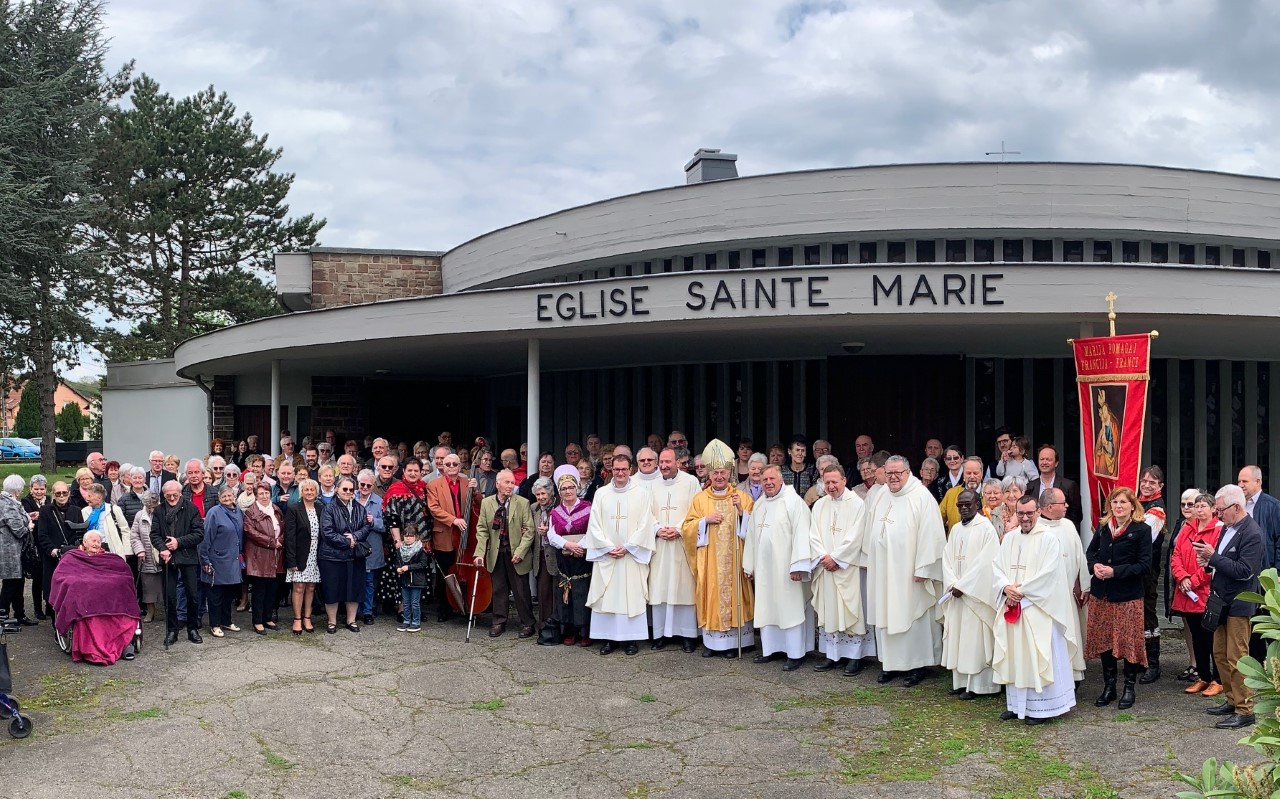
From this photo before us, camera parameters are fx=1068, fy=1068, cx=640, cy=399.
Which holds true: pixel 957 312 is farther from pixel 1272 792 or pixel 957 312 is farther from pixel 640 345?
pixel 1272 792

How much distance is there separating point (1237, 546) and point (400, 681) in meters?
6.17

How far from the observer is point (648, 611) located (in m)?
10.2

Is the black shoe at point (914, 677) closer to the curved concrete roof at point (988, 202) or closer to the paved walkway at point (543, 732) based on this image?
the paved walkway at point (543, 732)

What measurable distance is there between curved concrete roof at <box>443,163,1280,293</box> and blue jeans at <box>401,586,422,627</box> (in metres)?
7.26

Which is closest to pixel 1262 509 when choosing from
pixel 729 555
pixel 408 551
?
pixel 729 555

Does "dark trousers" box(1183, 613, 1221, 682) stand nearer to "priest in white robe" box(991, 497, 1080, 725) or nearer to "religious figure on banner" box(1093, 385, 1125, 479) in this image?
"priest in white robe" box(991, 497, 1080, 725)

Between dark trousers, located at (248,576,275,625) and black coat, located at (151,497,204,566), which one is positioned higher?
black coat, located at (151,497,204,566)

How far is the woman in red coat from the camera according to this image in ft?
32.2

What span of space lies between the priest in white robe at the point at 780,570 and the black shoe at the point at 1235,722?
10.3 ft

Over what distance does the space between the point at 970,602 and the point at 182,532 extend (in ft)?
22.3

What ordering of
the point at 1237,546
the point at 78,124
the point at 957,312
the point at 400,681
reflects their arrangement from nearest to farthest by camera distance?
1. the point at 1237,546
2. the point at 400,681
3. the point at 957,312
4. the point at 78,124

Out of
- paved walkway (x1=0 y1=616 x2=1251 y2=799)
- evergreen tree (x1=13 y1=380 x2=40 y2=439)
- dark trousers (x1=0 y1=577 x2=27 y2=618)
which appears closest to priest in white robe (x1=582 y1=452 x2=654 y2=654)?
paved walkway (x1=0 y1=616 x2=1251 y2=799)

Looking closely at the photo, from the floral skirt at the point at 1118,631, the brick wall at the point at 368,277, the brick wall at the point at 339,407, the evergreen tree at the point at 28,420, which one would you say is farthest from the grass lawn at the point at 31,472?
the floral skirt at the point at 1118,631

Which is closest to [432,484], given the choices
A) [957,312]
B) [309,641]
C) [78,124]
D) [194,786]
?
[309,641]
